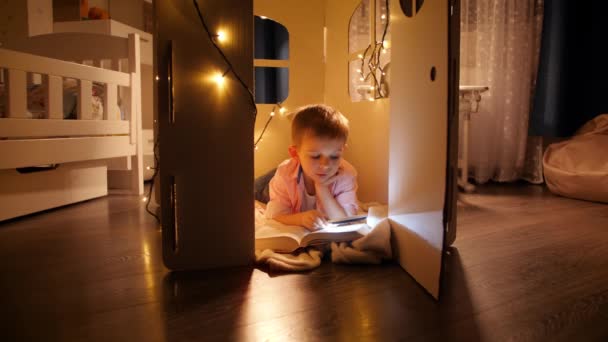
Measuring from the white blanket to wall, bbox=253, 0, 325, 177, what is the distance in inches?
32.7

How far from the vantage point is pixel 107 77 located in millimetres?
1935

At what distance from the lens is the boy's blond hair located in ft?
4.19

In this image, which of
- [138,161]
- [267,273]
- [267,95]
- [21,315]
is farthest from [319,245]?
[267,95]

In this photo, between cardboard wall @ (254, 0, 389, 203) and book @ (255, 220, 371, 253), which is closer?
book @ (255, 220, 371, 253)

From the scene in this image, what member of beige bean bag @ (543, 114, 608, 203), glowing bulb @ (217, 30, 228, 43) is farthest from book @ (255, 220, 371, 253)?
beige bean bag @ (543, 114, 608, 203)

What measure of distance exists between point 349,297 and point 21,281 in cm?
67

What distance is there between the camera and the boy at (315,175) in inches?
50.3

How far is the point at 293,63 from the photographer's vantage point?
1829 millimetres

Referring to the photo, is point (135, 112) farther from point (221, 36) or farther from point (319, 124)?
point (221, 36)

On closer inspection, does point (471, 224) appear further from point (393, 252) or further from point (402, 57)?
point (402, 57)

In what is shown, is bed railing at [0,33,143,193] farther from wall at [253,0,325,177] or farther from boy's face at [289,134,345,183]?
boy's face at [289,134,345,183]

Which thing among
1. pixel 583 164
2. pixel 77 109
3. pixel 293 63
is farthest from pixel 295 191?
pixel 583 164

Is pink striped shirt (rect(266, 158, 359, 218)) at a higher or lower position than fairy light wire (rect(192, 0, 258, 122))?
lower

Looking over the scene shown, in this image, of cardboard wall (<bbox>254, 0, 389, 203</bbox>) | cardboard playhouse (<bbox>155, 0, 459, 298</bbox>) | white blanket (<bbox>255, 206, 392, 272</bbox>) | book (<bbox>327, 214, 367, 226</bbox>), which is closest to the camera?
cardboard playhouse (<bbox>155, 0, 459, 298</bbox>)
